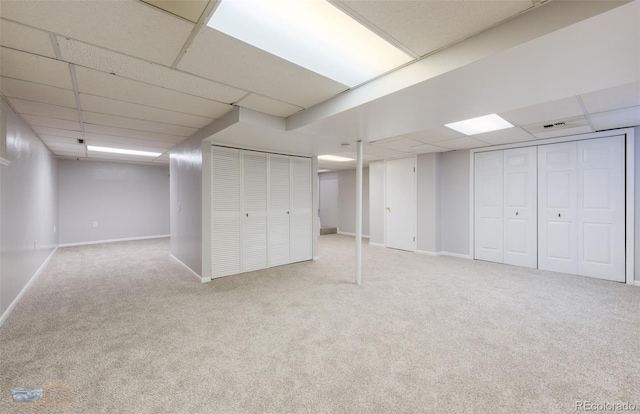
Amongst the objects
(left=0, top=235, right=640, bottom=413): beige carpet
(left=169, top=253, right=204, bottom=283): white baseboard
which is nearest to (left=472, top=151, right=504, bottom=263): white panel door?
(left=0, top=235, right=640, bottom=413): beige carpet

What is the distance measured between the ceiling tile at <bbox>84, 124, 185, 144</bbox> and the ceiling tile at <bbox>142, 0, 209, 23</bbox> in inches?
121

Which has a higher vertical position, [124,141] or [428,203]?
[124,141]

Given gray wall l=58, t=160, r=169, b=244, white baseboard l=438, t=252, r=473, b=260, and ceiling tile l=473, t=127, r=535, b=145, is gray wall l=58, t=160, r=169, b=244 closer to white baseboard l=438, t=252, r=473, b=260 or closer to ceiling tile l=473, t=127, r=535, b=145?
white baseboard l=438, t=252, r=473, b=260

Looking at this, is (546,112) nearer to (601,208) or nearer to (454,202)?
(601,208)

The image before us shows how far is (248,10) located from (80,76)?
1.67m

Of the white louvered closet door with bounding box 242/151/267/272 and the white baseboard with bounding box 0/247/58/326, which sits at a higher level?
the white louvered closet door with bounding box 242/151/267/272

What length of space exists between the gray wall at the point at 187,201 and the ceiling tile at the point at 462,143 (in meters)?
4.04

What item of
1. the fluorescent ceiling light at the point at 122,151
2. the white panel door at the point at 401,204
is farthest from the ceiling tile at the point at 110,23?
the white panel door at the point at 401,204

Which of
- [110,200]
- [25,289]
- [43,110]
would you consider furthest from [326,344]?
[110,200]

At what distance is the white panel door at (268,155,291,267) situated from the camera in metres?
4.75

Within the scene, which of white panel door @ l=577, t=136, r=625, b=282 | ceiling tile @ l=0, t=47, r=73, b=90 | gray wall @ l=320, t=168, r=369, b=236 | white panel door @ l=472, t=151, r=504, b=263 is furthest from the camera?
gray wall @ l=320, t=168, r=369, b=236

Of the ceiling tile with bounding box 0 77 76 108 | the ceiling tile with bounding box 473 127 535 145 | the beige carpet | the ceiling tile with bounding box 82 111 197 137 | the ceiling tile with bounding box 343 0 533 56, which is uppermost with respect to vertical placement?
the ceiling tile with bounding box 82 111 197 137

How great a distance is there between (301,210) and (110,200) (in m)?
5.78

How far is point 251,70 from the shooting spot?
82.3 inches
